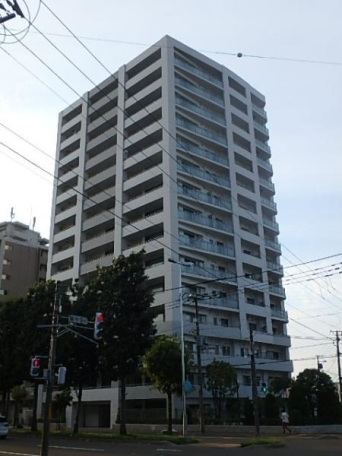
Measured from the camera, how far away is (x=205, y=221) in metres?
56.8

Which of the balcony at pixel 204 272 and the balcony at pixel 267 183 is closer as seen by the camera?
the balcony at pixel 204 272

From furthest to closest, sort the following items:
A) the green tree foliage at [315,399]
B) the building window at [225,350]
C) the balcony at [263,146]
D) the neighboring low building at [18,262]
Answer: the neighboring low building at [18,262] < the balcony at [263,146] < the building window at [225,350] < the green tree foliage at [315,399]

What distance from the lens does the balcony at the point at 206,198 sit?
183ft

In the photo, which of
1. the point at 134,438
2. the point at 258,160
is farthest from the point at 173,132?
the point at 134,438

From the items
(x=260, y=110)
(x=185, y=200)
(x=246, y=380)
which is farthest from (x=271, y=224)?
(x=246, y=380)

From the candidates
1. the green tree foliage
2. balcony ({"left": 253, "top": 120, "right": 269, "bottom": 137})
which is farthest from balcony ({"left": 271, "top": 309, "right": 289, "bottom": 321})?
balcony ({"left": 253, "top": 120, "right": 269, "bottom": 137})

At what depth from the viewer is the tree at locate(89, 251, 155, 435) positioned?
33406 millimetres

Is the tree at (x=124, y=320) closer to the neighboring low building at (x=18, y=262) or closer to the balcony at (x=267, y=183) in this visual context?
the balcony at (x=267, y=183)

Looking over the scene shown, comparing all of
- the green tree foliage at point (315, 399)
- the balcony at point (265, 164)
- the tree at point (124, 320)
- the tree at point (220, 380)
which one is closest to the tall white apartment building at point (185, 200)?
the balcony at point (265, 164)

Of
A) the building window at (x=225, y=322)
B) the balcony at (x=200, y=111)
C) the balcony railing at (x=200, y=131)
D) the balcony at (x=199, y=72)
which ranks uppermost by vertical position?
the balcony at (x=199, y=72)

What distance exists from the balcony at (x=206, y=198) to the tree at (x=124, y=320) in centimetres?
2146

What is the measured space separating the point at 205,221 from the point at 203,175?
20.2 feet

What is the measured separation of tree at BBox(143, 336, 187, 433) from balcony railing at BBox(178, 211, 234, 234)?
19.8 metres

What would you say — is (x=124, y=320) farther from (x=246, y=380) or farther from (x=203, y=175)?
(x=203, y=175)
